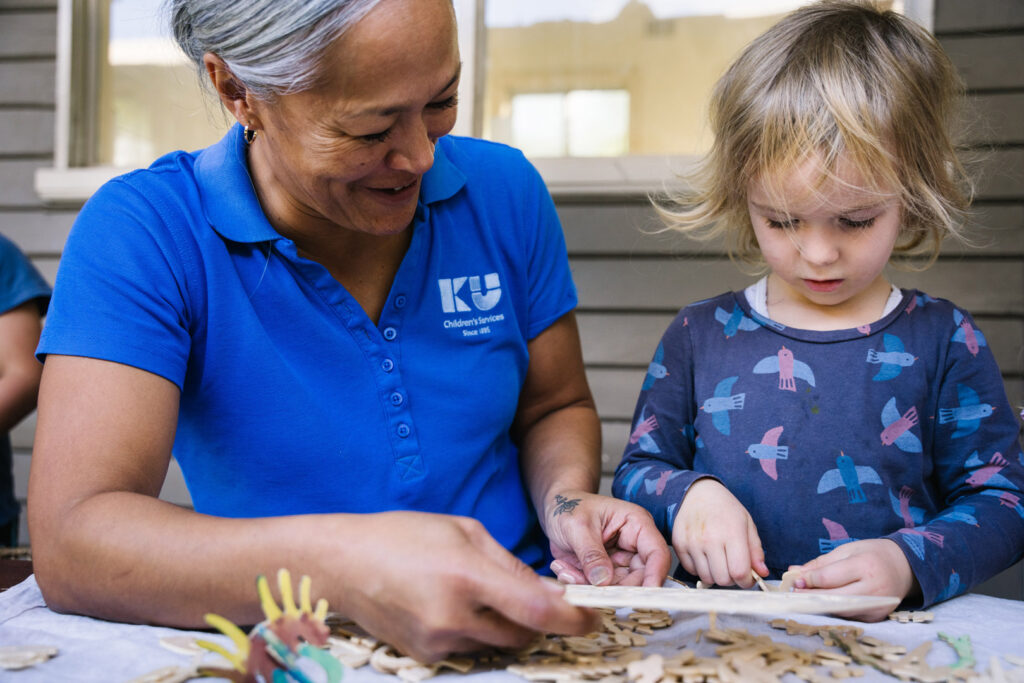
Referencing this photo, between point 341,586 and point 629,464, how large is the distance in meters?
0.81

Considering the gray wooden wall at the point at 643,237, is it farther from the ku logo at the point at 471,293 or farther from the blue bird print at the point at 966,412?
the ku logo at the point at 471,293

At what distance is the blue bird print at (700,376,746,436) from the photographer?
157 cm

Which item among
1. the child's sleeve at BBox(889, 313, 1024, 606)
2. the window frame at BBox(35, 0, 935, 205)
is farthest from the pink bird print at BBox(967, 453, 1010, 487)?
the window frame at BBox(35, 0, 935, 205)

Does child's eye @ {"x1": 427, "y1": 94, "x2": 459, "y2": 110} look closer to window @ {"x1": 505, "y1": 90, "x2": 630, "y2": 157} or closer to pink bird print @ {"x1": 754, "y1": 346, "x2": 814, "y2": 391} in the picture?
pink bird print @ {"x1": 754, "y1": 346, "x2": 814, "y2": 391}

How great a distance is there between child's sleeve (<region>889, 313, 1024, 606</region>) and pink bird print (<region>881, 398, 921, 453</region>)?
1.7 inches

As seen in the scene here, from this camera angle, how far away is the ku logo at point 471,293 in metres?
1.42

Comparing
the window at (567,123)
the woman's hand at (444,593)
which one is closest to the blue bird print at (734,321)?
the woman's hand at (444,593)

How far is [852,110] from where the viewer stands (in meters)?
1.40

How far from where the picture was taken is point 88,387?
42.0 inches

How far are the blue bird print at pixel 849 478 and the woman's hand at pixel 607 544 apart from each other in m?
0.45

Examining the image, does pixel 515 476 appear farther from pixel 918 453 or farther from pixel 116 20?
pixel 116 20

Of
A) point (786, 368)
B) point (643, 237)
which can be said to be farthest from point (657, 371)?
point (643, 237)

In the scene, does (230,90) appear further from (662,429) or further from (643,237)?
(643,237)

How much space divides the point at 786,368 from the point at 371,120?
92cm
